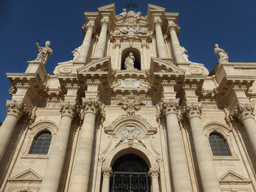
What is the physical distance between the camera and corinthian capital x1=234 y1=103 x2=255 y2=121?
11.8m

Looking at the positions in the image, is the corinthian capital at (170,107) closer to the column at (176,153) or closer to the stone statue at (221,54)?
the column at (176,153)

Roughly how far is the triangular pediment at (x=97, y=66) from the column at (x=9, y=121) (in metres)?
4.23

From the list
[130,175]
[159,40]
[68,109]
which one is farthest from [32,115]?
[159,40]

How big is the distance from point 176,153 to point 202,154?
4.37 ft

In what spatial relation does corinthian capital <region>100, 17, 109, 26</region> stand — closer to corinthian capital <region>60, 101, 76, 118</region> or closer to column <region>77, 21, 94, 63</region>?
column <region>77, 21, 94, 63</region>

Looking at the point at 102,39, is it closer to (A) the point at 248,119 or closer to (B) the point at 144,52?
(B) the point at 144,52

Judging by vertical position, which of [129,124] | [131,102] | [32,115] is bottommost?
Result: [129,124]

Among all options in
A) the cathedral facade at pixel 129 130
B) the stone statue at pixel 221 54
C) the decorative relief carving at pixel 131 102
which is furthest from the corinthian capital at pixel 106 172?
the stone statue at pixel 221 54

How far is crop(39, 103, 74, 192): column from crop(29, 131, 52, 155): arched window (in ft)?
7.02

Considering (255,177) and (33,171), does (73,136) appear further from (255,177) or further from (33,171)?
(255,177)

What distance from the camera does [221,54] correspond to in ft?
51.1

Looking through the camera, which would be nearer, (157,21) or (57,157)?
(57,157)

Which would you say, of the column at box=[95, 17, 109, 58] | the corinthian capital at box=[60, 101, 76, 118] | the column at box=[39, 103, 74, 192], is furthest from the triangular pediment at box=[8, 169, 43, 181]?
the column at box=[95, 17, 109, 58]

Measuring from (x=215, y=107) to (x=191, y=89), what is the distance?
2383 millimetres
